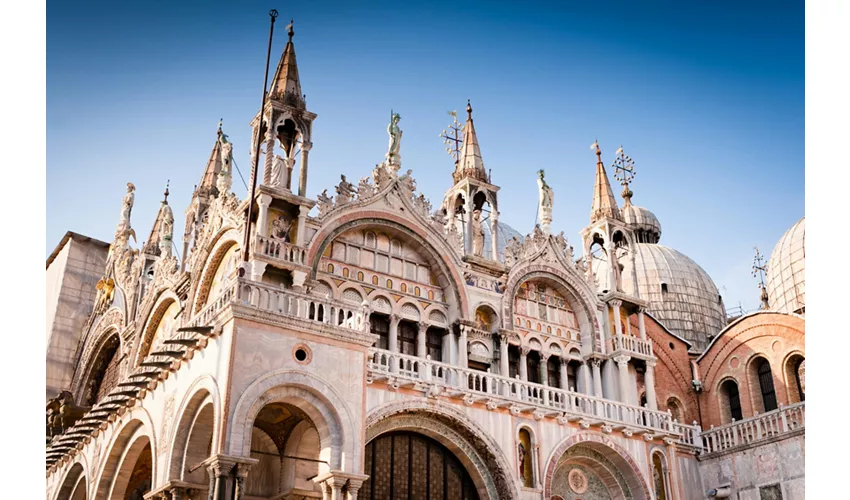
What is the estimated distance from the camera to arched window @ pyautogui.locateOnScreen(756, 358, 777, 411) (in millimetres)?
28062

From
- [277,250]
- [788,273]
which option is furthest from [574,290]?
[788,273]

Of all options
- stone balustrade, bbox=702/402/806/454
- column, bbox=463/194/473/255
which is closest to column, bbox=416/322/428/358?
column, bbox=463/194/473/255

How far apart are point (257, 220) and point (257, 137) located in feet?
6.54

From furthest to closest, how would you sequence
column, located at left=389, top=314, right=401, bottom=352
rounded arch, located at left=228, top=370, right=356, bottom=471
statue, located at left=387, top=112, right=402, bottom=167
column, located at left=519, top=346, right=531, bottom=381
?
column, located at left=519, top=346, right=531, bottom=381 → statue, located at left=387, top=112, right=402, bottom=167 → column, located at left=389, top=314, right=401, bottom=352 → rounded arch, located at left=228, top=370, right=356, bottom=471

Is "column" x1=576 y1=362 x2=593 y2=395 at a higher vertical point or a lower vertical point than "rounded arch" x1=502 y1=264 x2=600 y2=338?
lower

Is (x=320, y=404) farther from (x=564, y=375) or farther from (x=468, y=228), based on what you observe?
(x=564, y=375)

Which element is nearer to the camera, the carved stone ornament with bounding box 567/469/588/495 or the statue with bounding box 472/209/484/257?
the carved stone ornament with bounding box 567/469/588/495

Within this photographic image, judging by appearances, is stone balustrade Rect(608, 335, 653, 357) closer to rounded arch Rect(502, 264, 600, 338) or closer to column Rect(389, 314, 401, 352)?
rounded arch Rect(502, 264, 600, 338)

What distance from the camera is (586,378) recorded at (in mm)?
24469

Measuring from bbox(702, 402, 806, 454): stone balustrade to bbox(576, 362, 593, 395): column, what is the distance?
322 cm

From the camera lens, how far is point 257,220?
19.9 meters
